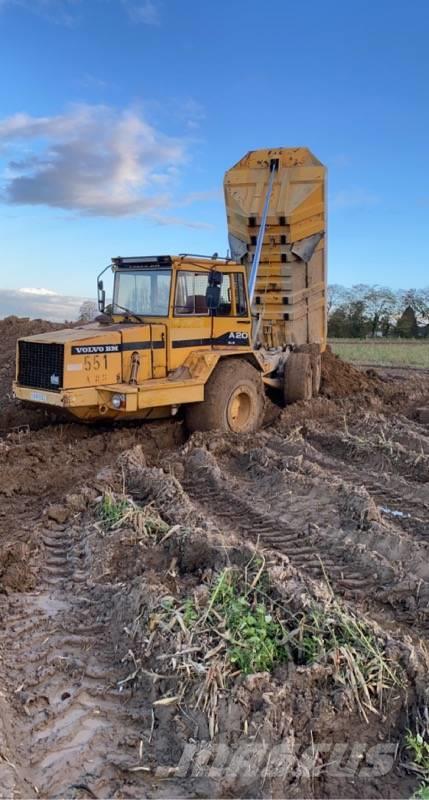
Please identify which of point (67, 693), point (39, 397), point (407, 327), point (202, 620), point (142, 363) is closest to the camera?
point (67, 693)

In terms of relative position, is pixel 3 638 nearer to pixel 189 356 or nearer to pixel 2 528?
pixel 2 528

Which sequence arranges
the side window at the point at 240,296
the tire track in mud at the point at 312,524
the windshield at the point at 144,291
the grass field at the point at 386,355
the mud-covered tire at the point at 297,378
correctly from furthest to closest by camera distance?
the grass field at the point at 386,355
the mud-covered tire at the point at 297,378
the side window at the point at 240,296
the windshield at the point at 144,291
the tire track in mud at the point at 312,524

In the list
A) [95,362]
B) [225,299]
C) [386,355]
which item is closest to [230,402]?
[225,299]

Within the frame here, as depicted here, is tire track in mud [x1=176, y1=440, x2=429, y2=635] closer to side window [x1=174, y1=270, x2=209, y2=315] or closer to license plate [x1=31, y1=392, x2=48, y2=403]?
license plate [x1=31, y1=392, x2=48, y2=403]

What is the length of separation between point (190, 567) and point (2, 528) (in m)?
2.04

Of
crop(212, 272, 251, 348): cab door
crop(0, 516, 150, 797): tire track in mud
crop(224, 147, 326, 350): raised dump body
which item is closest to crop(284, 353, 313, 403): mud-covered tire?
crop(224, 147, 326, 350): raised dump body

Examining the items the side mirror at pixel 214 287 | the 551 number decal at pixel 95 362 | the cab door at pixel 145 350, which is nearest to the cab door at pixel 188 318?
the cab door at pixel 145 350

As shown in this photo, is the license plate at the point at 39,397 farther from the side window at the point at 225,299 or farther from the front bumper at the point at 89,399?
the side window at the point at 225,299

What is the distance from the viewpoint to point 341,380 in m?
12.9

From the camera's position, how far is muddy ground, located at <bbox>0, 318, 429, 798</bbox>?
313 centimetres

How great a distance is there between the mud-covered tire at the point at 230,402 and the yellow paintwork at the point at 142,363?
19 centimetres

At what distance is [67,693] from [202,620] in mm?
784

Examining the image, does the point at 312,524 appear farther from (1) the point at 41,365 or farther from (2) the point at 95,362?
(1) the point at 41,365

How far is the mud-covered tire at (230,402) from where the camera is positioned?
915 cm
